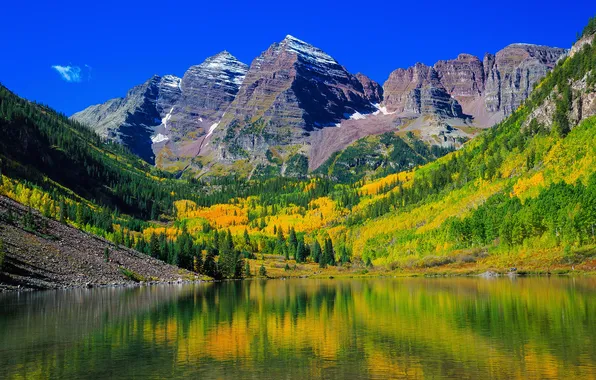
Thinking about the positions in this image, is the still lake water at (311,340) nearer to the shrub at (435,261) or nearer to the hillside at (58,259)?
the hillside at (58,259)

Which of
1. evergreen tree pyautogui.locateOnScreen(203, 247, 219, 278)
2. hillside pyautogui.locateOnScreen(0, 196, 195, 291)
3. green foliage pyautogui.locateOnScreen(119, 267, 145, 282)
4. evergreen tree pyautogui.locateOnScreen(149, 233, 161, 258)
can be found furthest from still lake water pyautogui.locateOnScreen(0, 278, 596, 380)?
evergreen tree pyautogui.locateOnScreen(203, 247, 219, 278)

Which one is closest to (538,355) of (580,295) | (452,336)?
(452,336)

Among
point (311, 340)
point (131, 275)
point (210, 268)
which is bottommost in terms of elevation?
point (311, 340)

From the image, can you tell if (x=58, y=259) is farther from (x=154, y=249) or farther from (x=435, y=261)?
(x=435, y=261)

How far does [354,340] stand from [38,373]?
24829 mm

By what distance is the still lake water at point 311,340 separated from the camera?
119 ft

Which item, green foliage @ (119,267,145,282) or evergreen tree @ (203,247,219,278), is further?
evergreen tree @ (203,247,219,278)

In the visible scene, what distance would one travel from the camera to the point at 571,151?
603ft

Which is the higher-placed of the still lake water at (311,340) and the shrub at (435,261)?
the shrub at (435,261)

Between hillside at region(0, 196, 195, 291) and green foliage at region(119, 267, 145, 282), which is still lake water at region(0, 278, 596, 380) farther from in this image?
green foliage at region(119, 267, 145, 282)

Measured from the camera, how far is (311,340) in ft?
161

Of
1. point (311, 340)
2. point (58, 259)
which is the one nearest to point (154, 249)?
point (58, 259)

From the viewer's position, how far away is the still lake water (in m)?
36.4

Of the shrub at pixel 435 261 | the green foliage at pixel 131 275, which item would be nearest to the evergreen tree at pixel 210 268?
the green foliage at pixel 131 275
